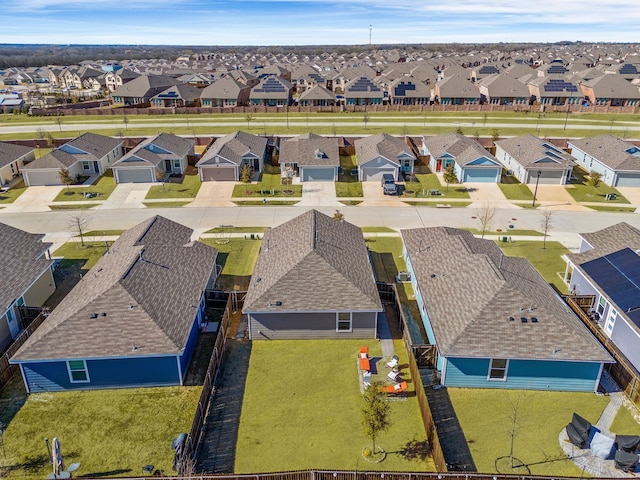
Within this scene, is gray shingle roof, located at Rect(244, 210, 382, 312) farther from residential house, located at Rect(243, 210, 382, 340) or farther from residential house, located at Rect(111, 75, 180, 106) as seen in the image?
residential house, located at Rect(111, 75, 180, 106)

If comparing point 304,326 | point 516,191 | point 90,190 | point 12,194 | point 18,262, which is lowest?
point 12,194

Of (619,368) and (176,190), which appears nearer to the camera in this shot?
(619,368)

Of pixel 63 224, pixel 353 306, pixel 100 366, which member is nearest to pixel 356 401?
pixel 353 306

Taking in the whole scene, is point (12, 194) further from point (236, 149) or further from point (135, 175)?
point (236, 149)

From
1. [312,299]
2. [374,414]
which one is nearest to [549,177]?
[312,299]

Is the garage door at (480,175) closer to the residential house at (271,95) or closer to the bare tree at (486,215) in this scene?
the bare tree at (486,215)
